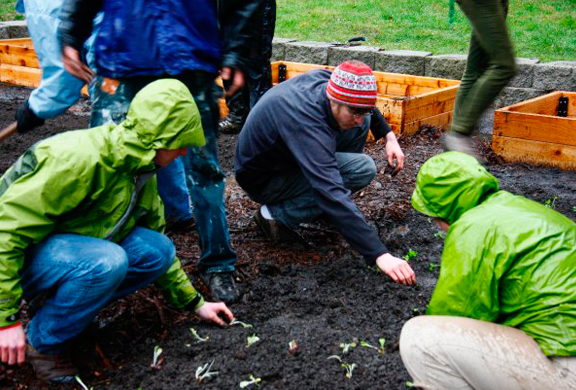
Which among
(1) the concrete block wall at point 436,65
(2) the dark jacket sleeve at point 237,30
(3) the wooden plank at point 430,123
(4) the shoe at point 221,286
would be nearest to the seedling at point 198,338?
(4) the shoe at point 221,286

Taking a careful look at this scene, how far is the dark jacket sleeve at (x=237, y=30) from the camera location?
314cm

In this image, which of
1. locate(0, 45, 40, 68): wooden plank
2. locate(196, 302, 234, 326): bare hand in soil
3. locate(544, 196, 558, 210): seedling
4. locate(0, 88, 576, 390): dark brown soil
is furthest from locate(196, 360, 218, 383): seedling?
locate(0, 45, 40, 68): wooden plank

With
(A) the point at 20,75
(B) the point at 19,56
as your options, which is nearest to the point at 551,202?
(A) the point at 20,75

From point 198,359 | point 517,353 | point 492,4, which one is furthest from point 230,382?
point 492,4

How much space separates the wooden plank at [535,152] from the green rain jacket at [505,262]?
10.9ft

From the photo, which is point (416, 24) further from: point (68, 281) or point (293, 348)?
point (68, 281)

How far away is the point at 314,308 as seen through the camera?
3383 mm

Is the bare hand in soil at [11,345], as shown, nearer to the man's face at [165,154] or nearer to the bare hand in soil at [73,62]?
the man's face at [165,154]

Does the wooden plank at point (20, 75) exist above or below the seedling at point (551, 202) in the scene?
below

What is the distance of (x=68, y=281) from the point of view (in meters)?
2.53

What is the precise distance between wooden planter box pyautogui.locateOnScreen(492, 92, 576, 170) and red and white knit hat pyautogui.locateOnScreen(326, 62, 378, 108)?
2.62m

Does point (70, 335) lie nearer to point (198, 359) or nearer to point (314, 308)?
point (198, 359)

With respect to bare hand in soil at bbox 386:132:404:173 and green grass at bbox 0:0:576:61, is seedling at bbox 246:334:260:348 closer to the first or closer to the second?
bare hand in soil at bbox 386:132:404:173

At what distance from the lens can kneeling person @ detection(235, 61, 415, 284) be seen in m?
3.11
